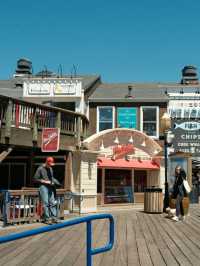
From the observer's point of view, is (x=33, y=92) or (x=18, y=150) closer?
(x=18, y=150)

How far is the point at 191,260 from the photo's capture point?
6.56 m

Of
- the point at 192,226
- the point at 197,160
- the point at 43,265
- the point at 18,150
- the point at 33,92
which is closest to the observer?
the point at 43,265

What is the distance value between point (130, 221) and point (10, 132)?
14.2 ft

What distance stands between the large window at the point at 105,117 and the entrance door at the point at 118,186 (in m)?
6.10

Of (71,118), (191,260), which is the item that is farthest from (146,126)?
(191,260)

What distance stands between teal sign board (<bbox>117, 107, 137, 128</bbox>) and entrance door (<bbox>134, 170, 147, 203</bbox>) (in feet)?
18.4

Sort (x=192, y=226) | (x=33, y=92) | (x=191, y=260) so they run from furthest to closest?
(x=33, y=92) < (x=192, y=226) < (x=191, y=260)

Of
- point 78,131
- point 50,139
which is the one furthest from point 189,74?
point 50,139

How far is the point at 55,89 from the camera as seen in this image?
2325 centimetres

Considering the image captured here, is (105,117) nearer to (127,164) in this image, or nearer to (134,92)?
(134,92)

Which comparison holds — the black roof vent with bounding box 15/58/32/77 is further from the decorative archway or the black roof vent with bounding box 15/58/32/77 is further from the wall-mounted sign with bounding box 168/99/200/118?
the decorative archway

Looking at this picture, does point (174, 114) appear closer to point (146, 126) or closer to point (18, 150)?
point (146, 126)

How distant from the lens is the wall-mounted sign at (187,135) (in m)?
25.8

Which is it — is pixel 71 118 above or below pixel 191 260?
above
